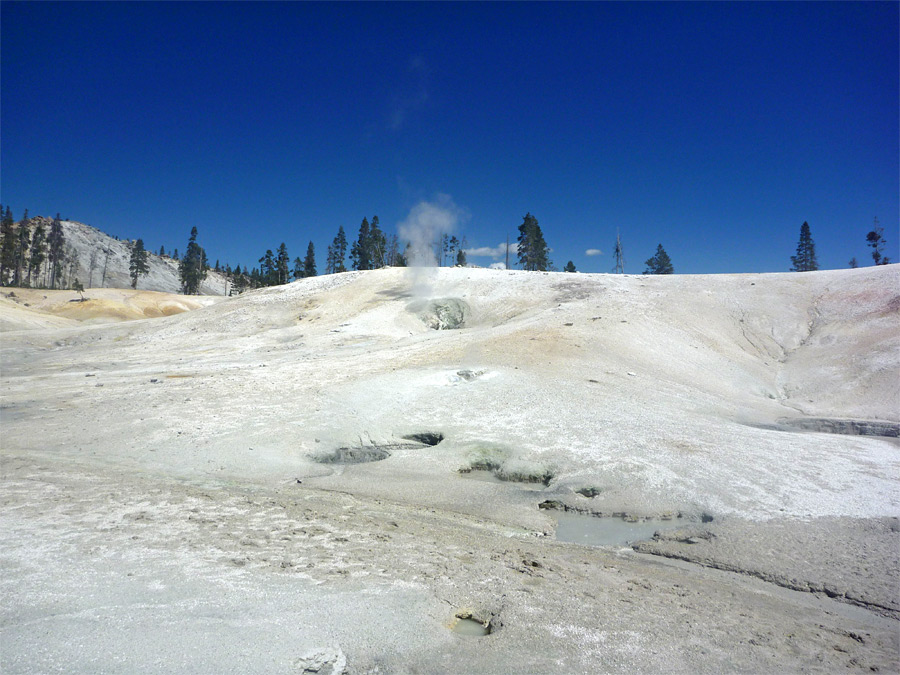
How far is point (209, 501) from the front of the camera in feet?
24.5

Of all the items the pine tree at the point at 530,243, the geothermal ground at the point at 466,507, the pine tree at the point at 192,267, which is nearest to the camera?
the geothermal ground at the point at 466,507

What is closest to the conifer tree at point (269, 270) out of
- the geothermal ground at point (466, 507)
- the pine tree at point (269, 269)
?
the pine tree at point (269, 269)

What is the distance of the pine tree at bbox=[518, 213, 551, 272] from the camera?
69.4 metres

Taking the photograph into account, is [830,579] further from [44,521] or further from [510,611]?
[44,521]

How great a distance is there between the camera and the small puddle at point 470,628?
163 inches

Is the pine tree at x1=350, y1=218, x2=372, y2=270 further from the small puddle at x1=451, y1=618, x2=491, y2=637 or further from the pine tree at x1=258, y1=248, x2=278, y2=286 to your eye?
the small puddle at x1=451, y1=618, x2=491, y2=637

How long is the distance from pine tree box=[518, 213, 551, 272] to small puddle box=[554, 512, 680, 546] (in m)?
63.0

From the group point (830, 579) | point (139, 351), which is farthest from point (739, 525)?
point (139, 351)

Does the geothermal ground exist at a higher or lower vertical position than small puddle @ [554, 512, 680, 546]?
higher

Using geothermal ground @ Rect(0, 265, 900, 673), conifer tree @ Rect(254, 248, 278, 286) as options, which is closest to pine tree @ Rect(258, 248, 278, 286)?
conifer tree @ Rect(254, 248, 278, 286)

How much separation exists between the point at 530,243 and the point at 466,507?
64.4 m

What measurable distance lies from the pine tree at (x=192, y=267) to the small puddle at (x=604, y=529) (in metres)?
91.9

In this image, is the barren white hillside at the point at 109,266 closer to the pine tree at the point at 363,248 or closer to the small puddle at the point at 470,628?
the pine tree at the point at 363,248

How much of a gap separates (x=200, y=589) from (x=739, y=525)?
739cm
